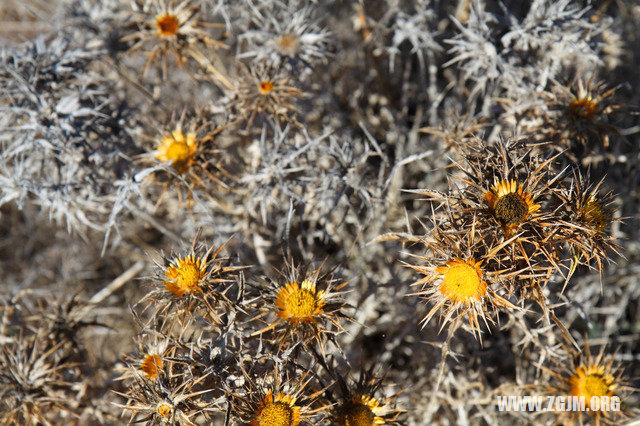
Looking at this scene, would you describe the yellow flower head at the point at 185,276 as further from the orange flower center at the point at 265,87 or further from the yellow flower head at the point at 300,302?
the orange flower center at the point at 265,87

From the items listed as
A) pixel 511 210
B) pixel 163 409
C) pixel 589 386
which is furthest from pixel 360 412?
pixel 589 386

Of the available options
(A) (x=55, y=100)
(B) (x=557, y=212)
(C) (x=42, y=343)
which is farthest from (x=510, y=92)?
(C) (x=42, y=343)

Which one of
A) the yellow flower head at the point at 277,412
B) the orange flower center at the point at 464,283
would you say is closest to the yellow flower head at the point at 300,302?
the yellow flower head at the point at 277,412

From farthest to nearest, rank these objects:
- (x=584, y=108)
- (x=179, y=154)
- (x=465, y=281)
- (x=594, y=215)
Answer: (x=179, y=154)
(x=584, y=108)
(x=594, y=215)
(x=465, y=281)

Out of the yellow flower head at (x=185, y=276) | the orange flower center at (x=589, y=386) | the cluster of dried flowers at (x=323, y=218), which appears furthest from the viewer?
the orange flower center at (x=589, y=386)

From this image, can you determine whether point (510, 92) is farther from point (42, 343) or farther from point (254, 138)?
point (42, 343)

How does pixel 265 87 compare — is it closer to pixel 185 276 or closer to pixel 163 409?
pixel 185 276
